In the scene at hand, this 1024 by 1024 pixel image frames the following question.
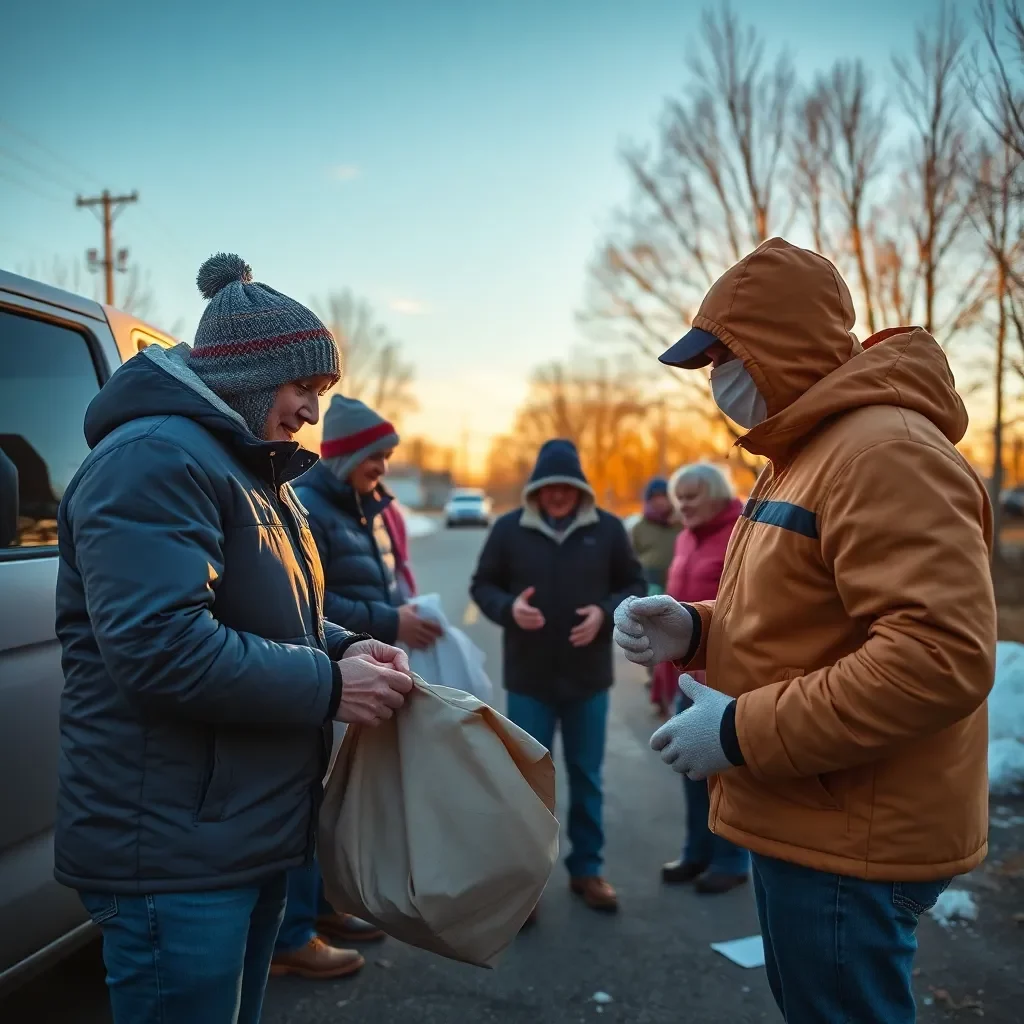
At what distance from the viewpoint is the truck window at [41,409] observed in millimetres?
2736

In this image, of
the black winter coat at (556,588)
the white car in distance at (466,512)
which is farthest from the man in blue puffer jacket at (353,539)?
the white car in distance at (466,512)

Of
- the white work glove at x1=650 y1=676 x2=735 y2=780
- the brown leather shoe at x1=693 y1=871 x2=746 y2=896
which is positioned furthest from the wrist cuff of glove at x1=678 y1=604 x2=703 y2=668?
the brown leather shoe at x1=693 y1=871 x2=746 y2=896

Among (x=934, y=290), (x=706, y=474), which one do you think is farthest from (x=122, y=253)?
(x=706, y=474)

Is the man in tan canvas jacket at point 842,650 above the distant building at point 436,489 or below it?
above

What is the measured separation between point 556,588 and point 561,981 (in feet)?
5.50

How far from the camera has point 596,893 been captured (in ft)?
13.1

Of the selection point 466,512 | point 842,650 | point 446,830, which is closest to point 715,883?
point 446,830

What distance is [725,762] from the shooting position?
1.85 metres

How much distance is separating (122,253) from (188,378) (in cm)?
2472

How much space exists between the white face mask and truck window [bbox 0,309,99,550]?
1990 mm

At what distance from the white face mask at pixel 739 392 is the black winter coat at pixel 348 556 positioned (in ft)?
6.64

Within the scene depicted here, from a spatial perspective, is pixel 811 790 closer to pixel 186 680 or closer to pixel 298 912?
pixel 186 680

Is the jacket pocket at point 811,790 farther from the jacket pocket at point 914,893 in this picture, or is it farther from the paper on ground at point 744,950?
the paper on ground at point 744,950

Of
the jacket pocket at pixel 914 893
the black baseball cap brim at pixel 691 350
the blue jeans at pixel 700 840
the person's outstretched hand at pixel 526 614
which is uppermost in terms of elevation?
the black baseball cap brim at pixel 691 350
